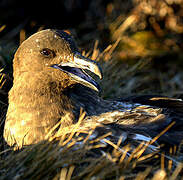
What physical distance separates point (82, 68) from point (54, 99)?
30 centimetres

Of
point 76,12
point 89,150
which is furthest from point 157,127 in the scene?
point 76,12

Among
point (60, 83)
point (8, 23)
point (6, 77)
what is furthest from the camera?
point (8, 23)

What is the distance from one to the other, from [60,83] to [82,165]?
602 millimetres

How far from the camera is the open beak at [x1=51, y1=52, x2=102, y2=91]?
235cm

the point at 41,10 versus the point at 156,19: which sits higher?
the point at 41,10

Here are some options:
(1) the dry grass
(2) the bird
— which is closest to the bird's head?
(2) the bird

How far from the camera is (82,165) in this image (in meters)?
2.20

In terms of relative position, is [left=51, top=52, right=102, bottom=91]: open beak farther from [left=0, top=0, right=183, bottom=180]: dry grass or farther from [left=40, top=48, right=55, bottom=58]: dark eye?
[left=0, top=0, right=183, bottom=180]: dry grass

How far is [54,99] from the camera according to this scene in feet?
8.07

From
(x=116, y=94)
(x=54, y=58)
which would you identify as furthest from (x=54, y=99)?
(x=116, y=94)

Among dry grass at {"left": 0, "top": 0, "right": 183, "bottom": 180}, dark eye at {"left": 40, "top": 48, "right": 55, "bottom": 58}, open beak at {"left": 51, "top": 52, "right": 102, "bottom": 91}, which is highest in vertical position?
dark eye at {"left": 40, "top": 48, "right": 55, "bottom": 58}

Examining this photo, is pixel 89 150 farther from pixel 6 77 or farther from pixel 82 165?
pixel 6 77

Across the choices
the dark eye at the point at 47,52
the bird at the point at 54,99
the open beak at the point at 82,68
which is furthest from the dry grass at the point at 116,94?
the dark eye at the point at 47,52

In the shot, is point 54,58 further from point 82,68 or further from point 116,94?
point 116,94
